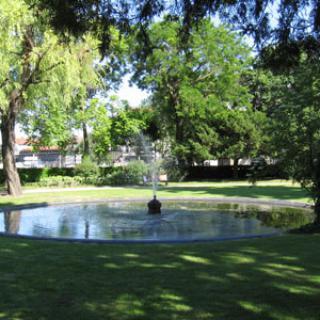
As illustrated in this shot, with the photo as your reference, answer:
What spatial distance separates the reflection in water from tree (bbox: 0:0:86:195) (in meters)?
7.63

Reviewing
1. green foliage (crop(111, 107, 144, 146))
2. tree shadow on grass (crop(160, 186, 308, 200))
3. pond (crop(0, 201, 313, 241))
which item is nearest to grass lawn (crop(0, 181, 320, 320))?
pond (crop(0, 201, 313, 241))

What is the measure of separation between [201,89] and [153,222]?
29019mm

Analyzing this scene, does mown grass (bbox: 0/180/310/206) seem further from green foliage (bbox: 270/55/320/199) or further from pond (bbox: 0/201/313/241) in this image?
green foliage (bbox: 270/55/320/199)

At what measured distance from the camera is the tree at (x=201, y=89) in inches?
1519

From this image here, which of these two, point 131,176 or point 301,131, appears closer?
point 301,131

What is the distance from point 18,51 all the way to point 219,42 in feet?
72.1

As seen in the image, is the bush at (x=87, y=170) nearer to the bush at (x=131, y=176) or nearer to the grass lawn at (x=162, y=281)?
the bush at (x=131, y=176)

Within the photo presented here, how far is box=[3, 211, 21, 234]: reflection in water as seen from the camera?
12.4 m

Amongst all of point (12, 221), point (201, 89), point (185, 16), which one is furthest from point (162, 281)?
point (201, 89)

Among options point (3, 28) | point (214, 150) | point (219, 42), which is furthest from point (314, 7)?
point (219, 42)

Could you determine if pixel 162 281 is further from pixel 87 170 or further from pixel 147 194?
pixel 87 170

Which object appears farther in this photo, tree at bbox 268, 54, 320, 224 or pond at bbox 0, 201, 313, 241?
pond at bbox 0, 201, 313, 241

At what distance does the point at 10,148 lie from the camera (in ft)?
81.6

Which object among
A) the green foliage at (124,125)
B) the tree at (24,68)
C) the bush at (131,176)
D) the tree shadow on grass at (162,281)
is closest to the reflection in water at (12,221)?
the tree shadow on grass at (162,281)
